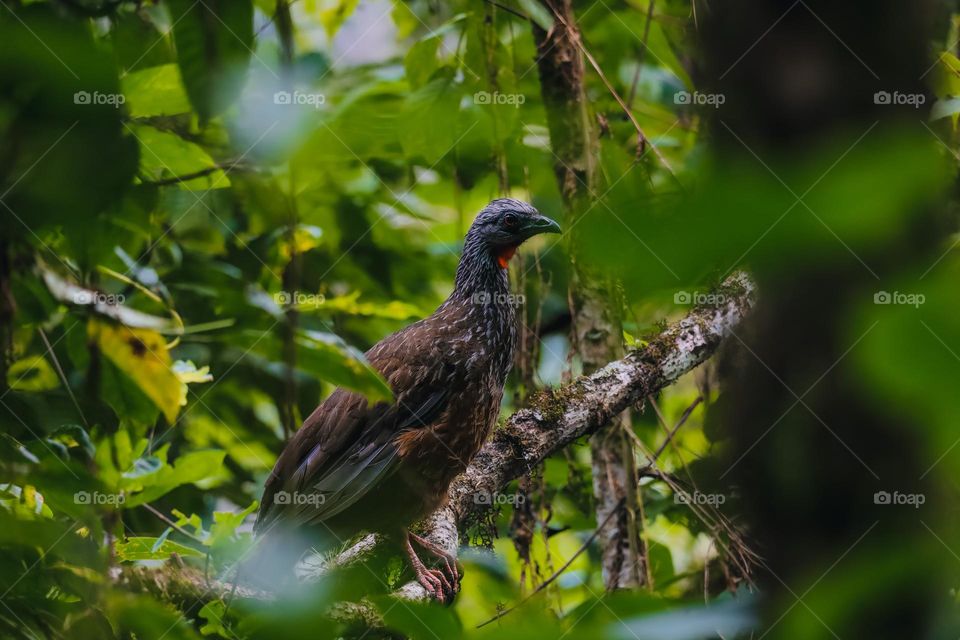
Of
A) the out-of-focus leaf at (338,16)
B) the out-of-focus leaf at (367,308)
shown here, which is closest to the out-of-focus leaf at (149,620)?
the out-of-focus leaf at (367,308)

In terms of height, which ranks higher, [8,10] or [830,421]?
[8,10]

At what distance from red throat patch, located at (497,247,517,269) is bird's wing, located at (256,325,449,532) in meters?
0.87

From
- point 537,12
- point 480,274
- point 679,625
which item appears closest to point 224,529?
point 679,625

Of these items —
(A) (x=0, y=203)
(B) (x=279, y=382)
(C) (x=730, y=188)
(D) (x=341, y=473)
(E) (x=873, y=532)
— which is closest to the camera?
(C) (x=730, y=188)

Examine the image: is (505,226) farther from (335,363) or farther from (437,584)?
(335,363)

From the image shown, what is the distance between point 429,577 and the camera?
3.85 m

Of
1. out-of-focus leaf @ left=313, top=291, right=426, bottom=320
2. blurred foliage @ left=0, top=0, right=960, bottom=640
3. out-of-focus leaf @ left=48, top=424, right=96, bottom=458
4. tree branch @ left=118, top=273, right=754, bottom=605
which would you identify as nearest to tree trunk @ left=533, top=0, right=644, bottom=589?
blurred foliage @ left=0, top=0, right=960, bottom=640

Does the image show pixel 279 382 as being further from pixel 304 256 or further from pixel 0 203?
pixel 0 203

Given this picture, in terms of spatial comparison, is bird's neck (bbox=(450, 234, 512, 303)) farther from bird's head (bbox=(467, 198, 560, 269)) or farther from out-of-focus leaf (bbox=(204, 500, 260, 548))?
out-of-focus leaf (bbox=(204, 500, 260, 548))

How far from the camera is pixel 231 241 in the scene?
4809 mm

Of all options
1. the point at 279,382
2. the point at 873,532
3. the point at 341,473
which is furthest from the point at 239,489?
A: the point at 873,532

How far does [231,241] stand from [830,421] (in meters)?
4.23

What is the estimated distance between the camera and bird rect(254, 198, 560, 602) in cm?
405

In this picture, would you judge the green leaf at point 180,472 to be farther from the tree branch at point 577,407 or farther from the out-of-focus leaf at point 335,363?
the out-of-focus leaf at point 335,363
